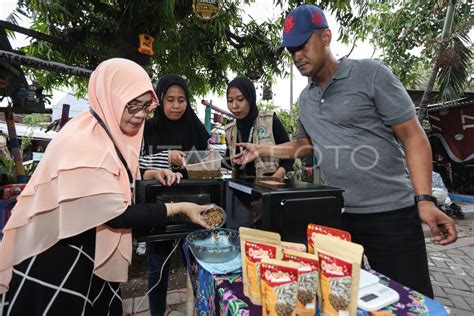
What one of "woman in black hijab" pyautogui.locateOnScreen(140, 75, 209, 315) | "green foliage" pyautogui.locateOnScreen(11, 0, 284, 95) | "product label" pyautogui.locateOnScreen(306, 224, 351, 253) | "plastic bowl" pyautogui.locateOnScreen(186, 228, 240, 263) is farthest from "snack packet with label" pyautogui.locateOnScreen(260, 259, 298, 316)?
"green foliage" pyautogui.locateOnScreen(11, 0, 284, 95)

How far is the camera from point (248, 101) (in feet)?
7.74

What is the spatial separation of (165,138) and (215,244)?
1.14 m

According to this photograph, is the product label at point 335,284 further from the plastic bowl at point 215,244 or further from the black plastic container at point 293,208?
the plastic bowl at point 215,244

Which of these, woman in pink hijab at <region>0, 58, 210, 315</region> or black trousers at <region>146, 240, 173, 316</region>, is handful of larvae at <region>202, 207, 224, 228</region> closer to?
woman in pink hijab at <region>0, 58, 210, 315</region>

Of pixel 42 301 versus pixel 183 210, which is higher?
pixel 183 210

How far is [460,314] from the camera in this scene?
240 centimetres

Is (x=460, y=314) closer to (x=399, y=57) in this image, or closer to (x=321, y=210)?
(x=321, y=210)

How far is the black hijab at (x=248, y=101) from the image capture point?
2326 mm

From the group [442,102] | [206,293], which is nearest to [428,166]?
[206,293]

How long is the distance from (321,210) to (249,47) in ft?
20.4

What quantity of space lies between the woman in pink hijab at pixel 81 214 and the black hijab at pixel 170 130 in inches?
30.2

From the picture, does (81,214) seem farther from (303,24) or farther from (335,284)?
(303,24)

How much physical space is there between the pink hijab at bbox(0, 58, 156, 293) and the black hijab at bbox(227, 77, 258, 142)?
3.67ft

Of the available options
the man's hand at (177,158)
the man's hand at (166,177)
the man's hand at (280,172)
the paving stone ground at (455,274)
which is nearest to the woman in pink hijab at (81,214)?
the man's hand at (166,177)
